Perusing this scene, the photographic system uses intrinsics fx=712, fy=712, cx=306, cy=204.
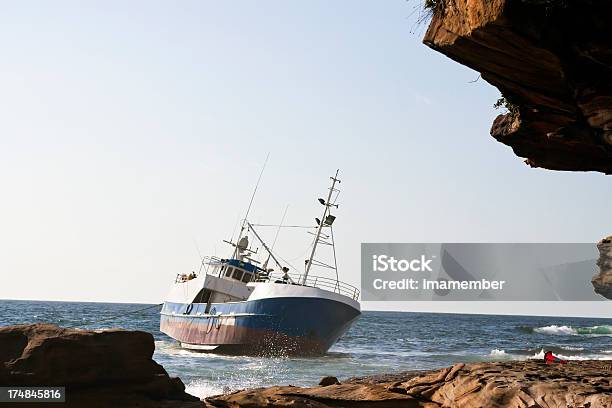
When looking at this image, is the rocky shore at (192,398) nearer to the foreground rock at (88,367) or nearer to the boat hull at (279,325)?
the foreground rock at (88,367)

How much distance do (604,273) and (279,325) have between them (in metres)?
63.8

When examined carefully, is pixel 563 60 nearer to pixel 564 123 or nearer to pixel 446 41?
pixel 446 41

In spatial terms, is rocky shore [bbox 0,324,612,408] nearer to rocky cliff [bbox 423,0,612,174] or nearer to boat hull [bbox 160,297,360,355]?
rocky cliff [bbox 423,0,612,174]

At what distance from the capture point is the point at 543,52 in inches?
356

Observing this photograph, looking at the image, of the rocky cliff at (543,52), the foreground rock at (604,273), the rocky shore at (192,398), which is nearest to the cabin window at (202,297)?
the rocky shore at (192,398)

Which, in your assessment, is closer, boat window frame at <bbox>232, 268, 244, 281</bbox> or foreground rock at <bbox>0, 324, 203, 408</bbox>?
foreground rock at <bbox>0, 324, 203, 408</bbox>

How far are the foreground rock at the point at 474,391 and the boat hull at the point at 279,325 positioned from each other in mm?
21735

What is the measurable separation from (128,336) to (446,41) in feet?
23.9

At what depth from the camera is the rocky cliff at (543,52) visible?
8539mm

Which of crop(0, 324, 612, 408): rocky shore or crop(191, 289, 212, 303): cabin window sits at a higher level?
crop(191, 289, 212, 303): cabin window

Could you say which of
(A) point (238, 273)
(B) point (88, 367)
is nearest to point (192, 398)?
(B) point (88, 367)

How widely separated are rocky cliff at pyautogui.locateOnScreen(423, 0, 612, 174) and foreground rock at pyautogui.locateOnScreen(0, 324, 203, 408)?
6870 mm

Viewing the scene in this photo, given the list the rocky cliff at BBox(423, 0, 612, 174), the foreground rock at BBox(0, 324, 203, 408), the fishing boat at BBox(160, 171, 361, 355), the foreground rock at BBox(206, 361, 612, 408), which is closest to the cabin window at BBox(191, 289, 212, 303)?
the fishing boat at BBox(160, 171, 361, 355)

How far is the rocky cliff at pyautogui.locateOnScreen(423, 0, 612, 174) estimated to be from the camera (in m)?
8.54
